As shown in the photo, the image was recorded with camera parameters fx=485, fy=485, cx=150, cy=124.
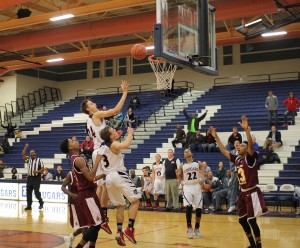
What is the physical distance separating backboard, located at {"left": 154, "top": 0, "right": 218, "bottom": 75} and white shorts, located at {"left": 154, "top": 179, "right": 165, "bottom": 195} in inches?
305

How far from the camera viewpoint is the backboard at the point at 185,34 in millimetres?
7992

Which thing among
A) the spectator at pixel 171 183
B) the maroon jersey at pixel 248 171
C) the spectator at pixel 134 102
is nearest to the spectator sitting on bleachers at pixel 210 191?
the spectator at pixel 171 183

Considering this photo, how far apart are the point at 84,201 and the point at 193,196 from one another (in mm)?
3472

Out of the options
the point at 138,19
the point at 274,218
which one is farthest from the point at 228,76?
the point at 274,218

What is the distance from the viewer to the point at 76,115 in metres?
26.9

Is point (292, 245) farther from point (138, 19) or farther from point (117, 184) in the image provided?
point (138, 19)

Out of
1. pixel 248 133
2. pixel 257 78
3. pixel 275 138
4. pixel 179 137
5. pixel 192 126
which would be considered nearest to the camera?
pixel 248 133

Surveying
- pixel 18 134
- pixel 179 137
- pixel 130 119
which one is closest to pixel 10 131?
pixel 18 134

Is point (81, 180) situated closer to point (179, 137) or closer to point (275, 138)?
point (275, 138)

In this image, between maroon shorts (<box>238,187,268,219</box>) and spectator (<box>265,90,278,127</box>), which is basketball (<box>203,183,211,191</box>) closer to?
spectator (<box>265,90,278,127</box>)

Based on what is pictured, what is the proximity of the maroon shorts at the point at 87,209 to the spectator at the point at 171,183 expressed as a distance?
8.42m

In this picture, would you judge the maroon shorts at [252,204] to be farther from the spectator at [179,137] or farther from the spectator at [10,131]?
the spectator at [10,131]

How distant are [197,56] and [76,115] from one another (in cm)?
1935

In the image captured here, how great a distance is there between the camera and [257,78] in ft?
82.9
